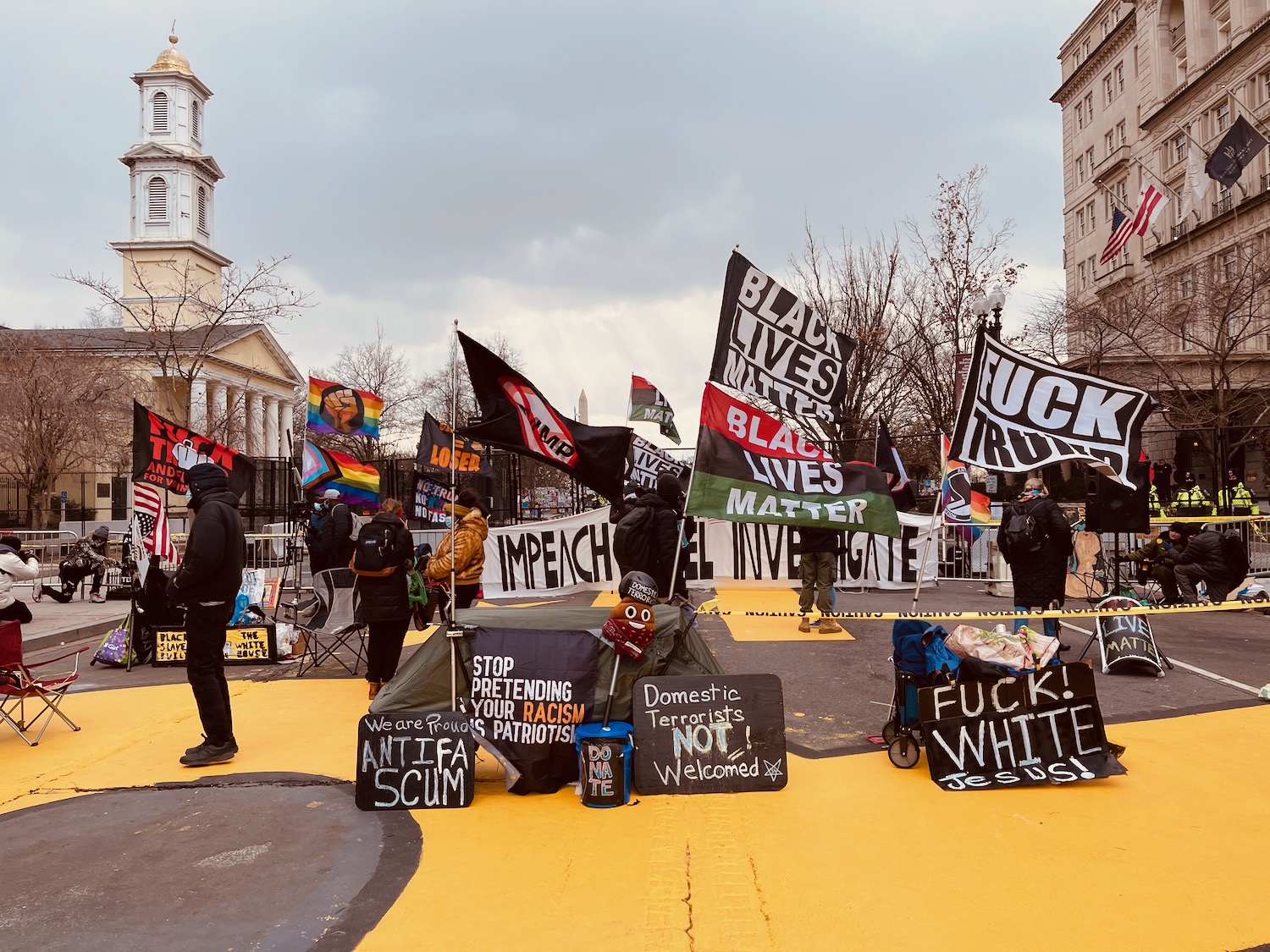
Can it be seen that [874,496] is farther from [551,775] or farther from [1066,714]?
[551,775]

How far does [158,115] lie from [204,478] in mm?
75843

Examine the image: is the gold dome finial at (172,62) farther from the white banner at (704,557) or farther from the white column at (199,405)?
the white banner at (704,557)

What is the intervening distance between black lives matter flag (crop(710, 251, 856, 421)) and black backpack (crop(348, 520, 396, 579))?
3232 millimetres

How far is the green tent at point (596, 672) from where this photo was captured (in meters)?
5.50

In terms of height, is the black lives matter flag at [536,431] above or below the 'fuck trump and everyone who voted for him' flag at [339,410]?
below

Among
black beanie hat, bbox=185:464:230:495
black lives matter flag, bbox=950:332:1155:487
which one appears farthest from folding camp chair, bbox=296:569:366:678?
black lives matter flag, bbox=950:332:1155:487

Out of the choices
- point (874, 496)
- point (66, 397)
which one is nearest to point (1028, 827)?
point (874, 496)

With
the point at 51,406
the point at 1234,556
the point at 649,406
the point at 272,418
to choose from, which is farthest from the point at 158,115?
the point at 1234,556

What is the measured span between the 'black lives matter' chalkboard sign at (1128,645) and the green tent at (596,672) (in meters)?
5.21

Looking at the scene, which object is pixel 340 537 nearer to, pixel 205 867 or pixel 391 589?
pixel 391 589

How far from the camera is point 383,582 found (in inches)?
294

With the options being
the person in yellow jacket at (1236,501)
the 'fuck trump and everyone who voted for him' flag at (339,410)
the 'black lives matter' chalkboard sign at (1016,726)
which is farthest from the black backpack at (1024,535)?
the person in yellow jacket at (1236,501)

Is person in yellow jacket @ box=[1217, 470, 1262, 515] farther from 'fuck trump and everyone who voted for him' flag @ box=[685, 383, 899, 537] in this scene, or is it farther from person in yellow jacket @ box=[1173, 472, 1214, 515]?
'fuck trump and everyone who voted for him' flag @ box=[685, 383, 899, 537]

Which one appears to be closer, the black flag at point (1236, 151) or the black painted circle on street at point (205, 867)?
the black painted circle on street at point (205, 867)
